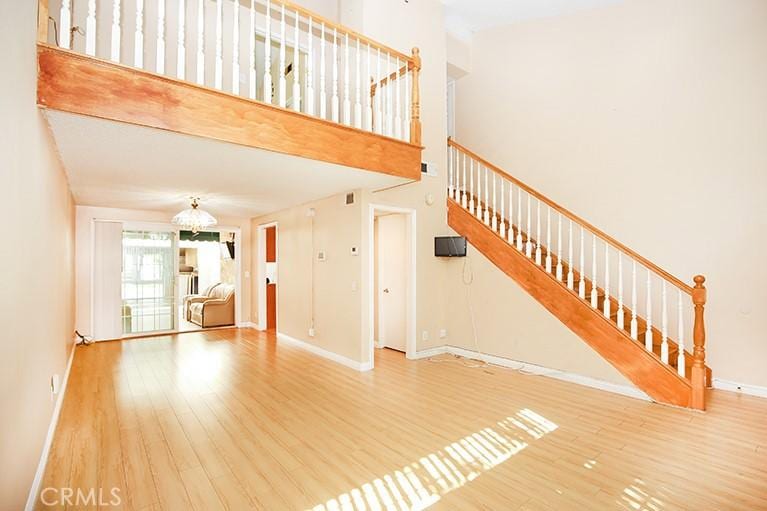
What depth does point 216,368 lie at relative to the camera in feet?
15.5

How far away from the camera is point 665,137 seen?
4445 millimetres

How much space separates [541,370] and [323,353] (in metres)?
3.04

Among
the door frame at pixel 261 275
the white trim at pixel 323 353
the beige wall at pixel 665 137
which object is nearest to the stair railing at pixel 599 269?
the beige wall at pixel 665 137

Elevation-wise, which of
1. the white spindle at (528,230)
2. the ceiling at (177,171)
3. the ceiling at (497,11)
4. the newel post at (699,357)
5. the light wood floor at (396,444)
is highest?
the ceiling at (497,11)

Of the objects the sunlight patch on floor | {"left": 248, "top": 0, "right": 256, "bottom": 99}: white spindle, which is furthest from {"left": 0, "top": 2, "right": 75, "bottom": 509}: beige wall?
the sunlight patch on floor

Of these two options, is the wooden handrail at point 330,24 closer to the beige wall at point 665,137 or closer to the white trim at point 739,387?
the beige wall at point 665,137

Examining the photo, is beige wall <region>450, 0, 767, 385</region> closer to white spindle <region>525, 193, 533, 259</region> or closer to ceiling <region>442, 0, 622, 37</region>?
ceiling <region>442, 0, 622, 37</region>

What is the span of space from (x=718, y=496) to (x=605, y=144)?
4251 millimetres

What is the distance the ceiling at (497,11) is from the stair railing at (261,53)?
1.78 metres

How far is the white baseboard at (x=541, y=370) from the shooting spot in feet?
12.4

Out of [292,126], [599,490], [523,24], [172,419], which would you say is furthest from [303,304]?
[523,24]

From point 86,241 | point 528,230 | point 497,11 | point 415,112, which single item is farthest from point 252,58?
point 86,241

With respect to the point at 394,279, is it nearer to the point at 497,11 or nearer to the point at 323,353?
the point at 323,353

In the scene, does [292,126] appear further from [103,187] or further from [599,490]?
[599,490]
